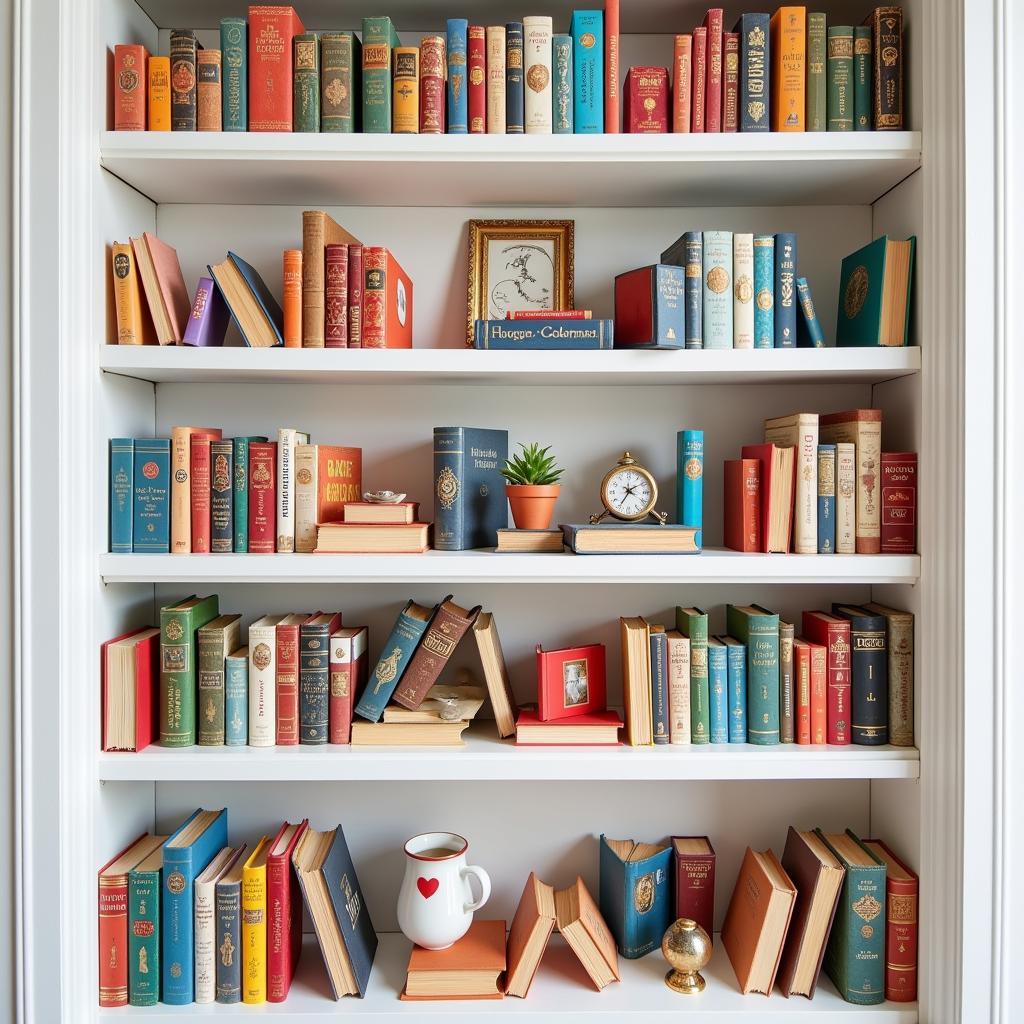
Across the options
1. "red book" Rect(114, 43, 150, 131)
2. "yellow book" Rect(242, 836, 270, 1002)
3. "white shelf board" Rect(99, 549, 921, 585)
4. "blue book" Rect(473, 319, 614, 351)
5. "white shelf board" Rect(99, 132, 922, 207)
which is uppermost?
"red book" Rect(114, 43, 150, 131)

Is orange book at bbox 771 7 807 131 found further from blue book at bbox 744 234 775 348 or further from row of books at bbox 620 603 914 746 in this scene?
Answer: row of books at bbox 620 603 914 746

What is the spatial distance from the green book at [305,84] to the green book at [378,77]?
0.09 m

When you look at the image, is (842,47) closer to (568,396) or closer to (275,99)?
(568,396)

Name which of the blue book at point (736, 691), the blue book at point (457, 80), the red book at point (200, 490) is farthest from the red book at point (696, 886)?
the blue book at point (457, 80)

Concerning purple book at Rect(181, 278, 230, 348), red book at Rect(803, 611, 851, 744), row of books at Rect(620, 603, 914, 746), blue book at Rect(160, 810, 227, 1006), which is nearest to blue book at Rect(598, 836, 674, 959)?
row of books at Rect(620, 603, 914, 746)

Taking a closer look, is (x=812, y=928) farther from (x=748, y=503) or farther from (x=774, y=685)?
(x=748, y=503)

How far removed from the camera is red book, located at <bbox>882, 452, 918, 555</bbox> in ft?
5.03

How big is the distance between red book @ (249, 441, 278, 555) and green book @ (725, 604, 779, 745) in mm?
920

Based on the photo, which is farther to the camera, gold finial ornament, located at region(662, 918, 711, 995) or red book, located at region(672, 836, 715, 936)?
red book, located at region(672, 836, 715, 936)

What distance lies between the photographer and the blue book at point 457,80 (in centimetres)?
151

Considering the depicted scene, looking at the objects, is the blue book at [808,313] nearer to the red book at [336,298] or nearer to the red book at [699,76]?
the red book at [699,76]

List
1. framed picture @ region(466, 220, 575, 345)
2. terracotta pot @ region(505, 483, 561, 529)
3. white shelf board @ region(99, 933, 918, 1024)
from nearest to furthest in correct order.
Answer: white shelf board @ region(99, 933, 918, 1024)
terracotta pot @ region(505, 483, 561, 529)
framed picture @ region(466, 220, 575, 345)
